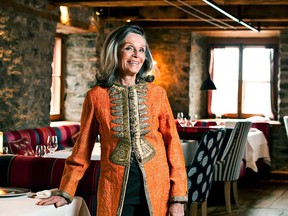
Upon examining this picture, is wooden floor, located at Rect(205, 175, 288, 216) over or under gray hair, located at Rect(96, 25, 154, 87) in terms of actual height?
under

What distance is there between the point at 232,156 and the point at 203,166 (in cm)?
150

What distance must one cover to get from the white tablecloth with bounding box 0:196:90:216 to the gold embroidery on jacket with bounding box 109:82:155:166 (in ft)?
1.99

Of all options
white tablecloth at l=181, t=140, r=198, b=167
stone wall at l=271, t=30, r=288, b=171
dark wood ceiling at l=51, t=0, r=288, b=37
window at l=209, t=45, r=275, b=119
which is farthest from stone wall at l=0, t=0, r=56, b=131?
window at l=209, t=45, r=275, b=119

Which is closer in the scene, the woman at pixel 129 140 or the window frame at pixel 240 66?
the woman at pixel 129 140

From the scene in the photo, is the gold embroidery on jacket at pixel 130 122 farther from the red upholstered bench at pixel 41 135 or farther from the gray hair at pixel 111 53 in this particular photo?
the red upholstered bench at pixel 41 135

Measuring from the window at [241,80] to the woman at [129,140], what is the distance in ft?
30.7

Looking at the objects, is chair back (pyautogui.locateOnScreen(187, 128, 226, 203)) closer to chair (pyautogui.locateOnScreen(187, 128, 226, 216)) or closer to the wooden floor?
chair (pyautogui.locateOnScreen(187, 128, 226, 216))

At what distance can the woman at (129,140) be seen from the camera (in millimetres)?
2486

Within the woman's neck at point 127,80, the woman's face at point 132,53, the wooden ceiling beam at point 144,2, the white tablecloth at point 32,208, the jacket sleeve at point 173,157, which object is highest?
the wooden ceiling beam at point 144,2

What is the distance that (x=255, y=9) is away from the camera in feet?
32.8

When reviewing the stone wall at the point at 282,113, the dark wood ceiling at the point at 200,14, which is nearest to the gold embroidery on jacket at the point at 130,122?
the dark wood ceiling at the point at 200,14

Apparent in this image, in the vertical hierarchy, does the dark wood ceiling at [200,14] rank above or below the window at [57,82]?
above

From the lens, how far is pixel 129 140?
8.30 ft

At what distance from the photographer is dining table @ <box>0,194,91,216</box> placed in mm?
2893
